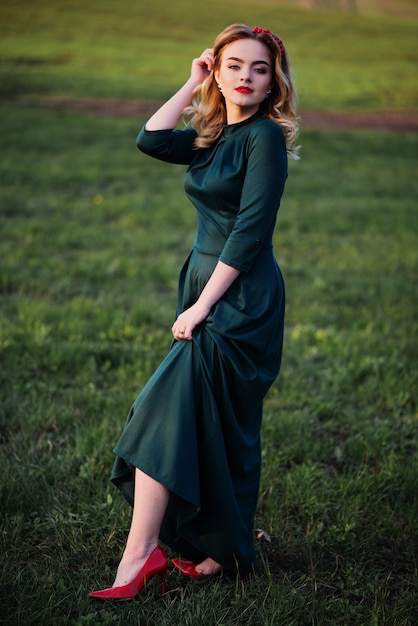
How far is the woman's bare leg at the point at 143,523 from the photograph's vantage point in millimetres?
2395

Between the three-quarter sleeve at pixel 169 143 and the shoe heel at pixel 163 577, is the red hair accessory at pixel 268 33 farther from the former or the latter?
the shoe heel at pixel 163 577

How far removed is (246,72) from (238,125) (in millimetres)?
190

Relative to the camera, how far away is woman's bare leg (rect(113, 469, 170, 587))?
7.86 ft

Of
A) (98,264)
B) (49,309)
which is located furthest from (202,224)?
(98,264)

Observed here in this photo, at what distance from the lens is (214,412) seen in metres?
2.40

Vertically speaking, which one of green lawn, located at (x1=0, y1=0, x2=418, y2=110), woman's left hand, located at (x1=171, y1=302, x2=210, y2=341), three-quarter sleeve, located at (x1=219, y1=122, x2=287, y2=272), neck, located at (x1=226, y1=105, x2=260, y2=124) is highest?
green lawn, located at (x1=0, y1=0, x2=418, y2=110)

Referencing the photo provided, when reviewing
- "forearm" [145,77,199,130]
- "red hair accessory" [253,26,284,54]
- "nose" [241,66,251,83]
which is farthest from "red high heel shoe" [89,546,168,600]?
"red hair accessory" [253,26,284,54]

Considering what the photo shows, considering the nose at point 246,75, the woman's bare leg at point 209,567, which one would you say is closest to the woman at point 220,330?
the nose at point 246,75

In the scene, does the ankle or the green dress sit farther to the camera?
the ankle

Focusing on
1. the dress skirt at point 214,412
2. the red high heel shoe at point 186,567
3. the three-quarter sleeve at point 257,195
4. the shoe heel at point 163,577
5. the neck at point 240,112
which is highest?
the neck at point 240,112

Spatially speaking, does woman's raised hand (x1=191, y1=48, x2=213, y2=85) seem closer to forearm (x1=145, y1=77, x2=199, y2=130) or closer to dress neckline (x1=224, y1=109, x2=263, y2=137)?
forearm (x1=145, y1=77, x2=199, y2=130)

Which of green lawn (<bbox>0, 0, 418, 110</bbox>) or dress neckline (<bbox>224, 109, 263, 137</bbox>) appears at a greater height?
green lawn (<bbox>0, 0, 418, 110</bbox>)

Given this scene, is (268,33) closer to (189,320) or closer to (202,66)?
(202,66)

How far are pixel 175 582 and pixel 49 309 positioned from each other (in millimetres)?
3094
